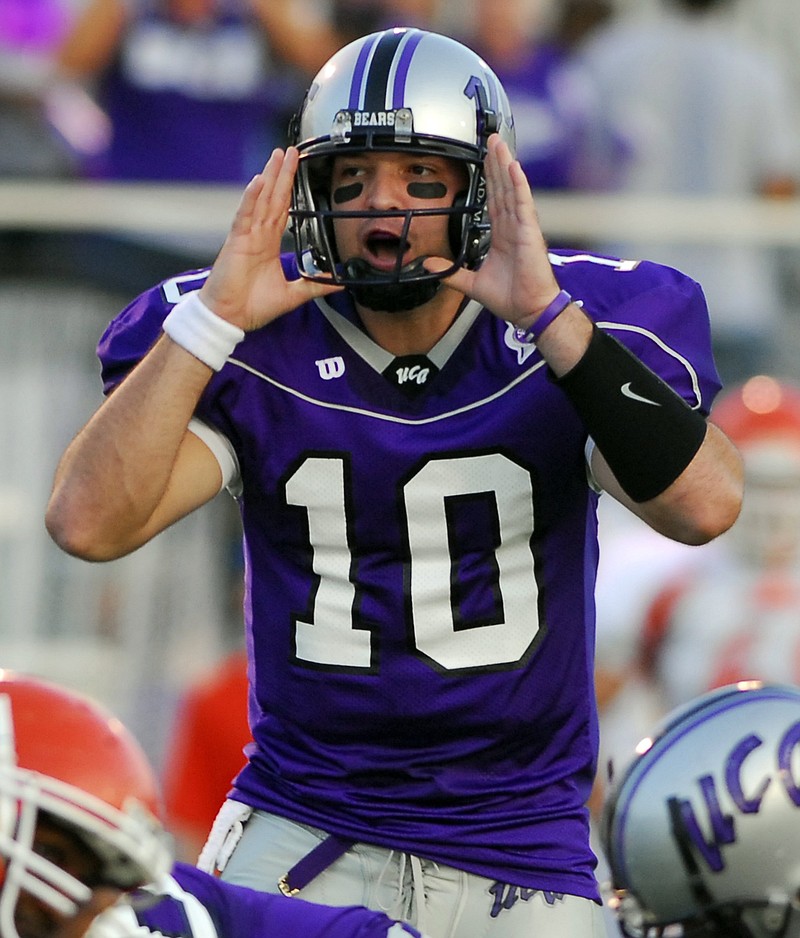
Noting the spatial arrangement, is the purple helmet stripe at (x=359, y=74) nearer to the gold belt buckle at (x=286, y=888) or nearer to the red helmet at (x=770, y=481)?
the gold belt buckle at (x=286, y=888)

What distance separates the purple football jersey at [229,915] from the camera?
109 inches

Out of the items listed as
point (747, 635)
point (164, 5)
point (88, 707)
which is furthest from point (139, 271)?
point (88, 707)

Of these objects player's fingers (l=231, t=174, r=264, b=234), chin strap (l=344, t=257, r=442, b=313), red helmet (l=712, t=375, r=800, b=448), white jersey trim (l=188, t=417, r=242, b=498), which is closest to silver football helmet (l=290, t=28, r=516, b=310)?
chin strap (l=344, t=257, r=442, b=313)

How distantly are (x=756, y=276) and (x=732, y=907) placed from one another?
4993mm

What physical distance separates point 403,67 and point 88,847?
147 centimetres

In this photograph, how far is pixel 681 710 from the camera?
360 centimetres

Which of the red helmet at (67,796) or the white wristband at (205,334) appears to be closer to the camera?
the red helmet at (67,796)

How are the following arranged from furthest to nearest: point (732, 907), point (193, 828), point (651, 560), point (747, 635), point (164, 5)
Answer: point (164, 5) < point (651, 560) < point (747, 635) < point (193, 828) < point (732, 907)

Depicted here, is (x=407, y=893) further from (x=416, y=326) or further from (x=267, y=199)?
(x=267, y=199)

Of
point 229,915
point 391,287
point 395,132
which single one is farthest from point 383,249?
point 229,915

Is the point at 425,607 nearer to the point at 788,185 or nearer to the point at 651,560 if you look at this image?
the point at 651,560

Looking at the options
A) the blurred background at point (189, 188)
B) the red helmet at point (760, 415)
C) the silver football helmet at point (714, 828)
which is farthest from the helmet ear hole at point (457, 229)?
the blurred background at point (189, 188)

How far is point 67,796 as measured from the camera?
262 cm

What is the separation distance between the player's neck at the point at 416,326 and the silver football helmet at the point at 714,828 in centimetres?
73
